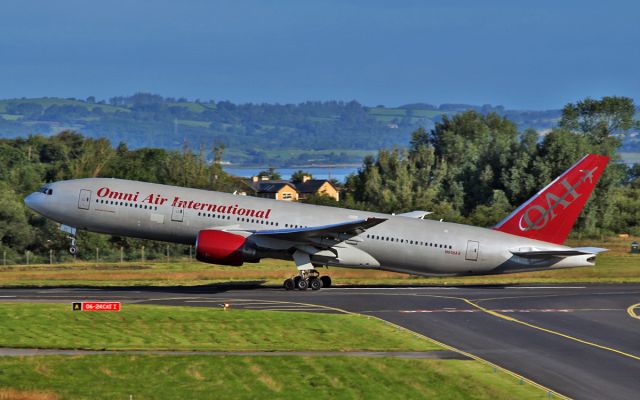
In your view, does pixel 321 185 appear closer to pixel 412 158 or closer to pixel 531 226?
pixel 412 158

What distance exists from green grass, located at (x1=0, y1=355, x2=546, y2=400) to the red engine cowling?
60.0 feet

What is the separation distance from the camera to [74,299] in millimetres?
48812

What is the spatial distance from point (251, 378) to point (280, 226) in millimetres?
23641

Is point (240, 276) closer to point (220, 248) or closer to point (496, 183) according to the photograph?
point (220, 248)

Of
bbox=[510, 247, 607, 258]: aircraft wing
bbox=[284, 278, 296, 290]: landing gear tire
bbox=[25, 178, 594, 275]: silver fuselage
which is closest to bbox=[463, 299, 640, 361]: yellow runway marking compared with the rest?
bbox=[25, 178, 594, 275]: silver fuselage

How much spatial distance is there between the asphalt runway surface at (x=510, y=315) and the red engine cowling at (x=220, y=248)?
1861 millimetres

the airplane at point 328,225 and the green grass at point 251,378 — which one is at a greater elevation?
the airplane at point 328,225

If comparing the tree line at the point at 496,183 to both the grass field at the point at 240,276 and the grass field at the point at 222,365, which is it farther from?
the grass field at the point at 222,365

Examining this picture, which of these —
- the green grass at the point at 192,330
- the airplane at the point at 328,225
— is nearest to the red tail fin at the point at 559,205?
the airplane at the point at 328,225

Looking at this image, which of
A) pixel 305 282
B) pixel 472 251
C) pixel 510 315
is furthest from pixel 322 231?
pixel 510 315

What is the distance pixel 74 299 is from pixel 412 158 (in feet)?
322

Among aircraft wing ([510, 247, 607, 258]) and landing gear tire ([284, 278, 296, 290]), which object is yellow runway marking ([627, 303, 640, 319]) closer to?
aircraft wing ([510, 247, 607, 258])

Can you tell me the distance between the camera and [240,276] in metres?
64.4

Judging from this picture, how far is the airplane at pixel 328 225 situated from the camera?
5456 cm
